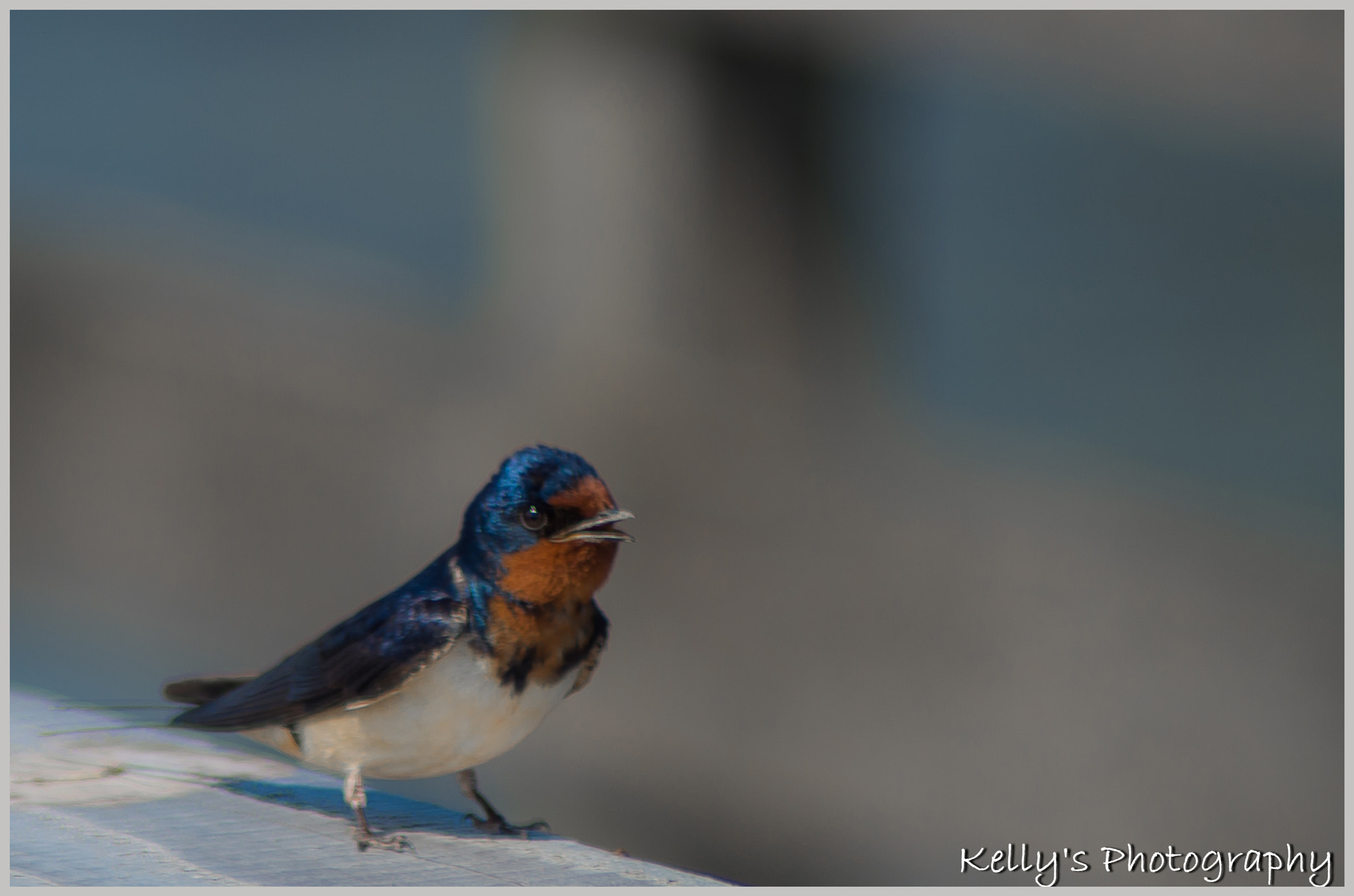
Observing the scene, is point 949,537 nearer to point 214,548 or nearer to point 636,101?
point 636,101

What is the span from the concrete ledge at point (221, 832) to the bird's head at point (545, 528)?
0.90 ft

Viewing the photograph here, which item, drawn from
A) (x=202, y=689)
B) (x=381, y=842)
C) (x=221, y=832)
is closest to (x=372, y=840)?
(x=381, y=842)

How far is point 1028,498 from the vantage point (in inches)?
194

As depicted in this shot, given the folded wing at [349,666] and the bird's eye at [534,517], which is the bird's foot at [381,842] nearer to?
the folded wing at [349,666]

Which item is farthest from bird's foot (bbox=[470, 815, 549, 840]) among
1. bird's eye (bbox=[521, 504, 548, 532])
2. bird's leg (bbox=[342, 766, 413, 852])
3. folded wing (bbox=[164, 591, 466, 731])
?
bird's eye (bbox=[521, 504, 548, 532])

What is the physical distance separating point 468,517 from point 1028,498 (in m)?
3.90

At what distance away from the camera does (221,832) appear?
1353mm

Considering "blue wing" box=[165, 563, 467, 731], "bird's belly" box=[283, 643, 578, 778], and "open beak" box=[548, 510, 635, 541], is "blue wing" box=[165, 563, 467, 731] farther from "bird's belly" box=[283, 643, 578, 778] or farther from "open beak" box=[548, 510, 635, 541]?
"open beak" box=[548, 510, 635, 541]

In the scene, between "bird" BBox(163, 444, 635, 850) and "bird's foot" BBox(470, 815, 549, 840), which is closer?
"bird" BBox(163, 444, 635, 850)

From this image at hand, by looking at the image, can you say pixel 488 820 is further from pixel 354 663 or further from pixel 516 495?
pixel 516 495

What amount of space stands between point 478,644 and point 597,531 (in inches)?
6.7

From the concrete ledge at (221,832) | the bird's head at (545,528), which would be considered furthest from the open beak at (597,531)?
the concrete ledge at (221,832)

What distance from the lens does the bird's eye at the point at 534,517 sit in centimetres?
121

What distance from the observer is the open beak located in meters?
1.17
